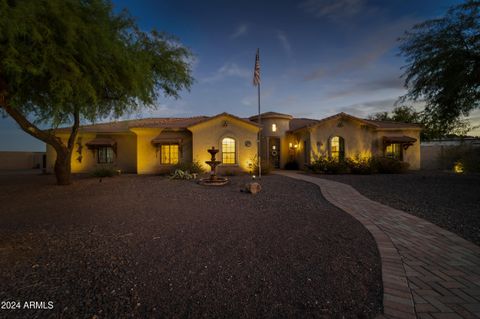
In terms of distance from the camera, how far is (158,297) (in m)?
2.04

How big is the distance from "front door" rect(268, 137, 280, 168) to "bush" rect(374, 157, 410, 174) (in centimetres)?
770

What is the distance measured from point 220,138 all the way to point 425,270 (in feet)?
41.8

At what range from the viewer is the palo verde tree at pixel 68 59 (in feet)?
14.4

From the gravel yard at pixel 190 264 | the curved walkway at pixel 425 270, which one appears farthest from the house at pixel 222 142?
the curved walkway at pixel 425 270

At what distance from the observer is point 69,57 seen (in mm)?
5043

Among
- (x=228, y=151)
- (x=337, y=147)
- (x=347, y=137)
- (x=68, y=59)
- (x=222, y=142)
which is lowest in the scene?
(x=228, y=151)

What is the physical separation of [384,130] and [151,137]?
731 inches

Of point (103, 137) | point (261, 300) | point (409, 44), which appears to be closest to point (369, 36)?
point (409, 44)

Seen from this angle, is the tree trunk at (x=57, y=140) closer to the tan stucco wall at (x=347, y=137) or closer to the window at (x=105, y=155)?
the window at (x=105, y=155)

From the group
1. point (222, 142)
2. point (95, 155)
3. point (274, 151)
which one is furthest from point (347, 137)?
point (95, 155)

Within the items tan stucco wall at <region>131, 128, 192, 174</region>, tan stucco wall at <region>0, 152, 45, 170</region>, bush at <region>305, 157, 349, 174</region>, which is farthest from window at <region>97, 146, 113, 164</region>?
bush at <region>305, 157, 349, 174</region>

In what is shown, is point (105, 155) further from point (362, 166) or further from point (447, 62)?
point (447, 62)

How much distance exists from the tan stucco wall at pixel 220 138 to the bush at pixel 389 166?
9171mm

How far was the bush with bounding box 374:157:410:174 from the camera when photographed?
45.5 feet
